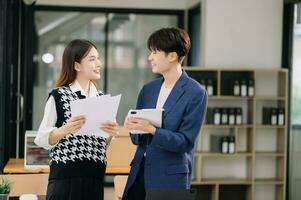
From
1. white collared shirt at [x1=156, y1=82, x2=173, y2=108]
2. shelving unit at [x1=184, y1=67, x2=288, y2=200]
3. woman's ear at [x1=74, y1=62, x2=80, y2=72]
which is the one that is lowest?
shelving unit at [x1=184, y1=67, x2=288, y2=200]

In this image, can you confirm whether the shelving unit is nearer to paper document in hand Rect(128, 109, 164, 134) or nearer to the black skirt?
the black skirt

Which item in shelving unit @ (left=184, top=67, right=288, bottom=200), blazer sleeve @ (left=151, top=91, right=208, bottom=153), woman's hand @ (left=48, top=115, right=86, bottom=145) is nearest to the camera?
blazer sleeve @ (left=151, top=91, right=208, bottom=153)

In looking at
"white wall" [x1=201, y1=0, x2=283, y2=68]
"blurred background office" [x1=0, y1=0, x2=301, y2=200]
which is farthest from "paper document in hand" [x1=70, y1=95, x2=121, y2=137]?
"white wall" [x1=201, y1=0, x2=283, y2=68]

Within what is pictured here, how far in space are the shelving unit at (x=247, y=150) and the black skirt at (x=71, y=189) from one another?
3.59 meters

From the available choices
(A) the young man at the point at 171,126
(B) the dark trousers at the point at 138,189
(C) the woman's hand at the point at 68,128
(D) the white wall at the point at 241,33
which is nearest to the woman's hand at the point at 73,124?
(C) the woman's hand at the point at 68,128

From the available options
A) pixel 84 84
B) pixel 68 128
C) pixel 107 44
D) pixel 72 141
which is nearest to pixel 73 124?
pixel 68 128

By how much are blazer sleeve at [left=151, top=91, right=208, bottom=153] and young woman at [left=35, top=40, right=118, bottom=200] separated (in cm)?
31

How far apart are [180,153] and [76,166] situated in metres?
0.51

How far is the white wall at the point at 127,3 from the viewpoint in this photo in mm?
6859

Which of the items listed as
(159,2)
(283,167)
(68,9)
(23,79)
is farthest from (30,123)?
(283,167)

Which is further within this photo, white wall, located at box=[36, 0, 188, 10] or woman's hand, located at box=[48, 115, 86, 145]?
white wall, located at box=[36, 0, 188, 10]

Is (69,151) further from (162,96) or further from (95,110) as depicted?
(162,96)

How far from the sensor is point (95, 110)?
2.57 metres

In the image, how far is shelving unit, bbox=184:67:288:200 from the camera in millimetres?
6207
